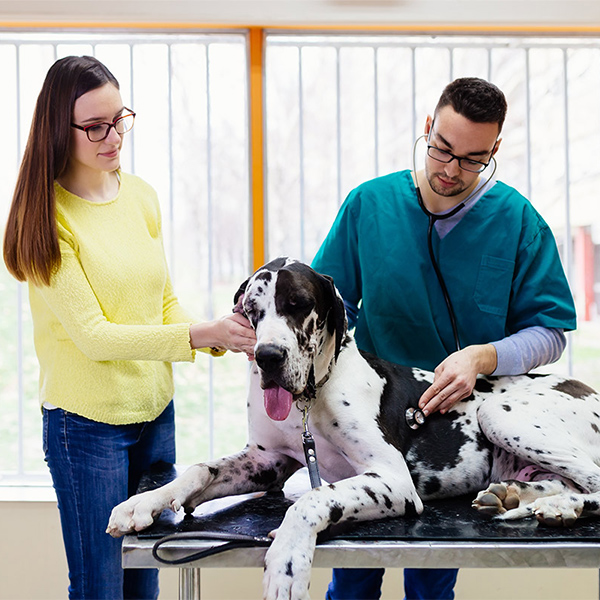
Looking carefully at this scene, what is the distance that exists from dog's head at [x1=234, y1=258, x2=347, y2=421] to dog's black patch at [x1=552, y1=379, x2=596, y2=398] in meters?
0.63

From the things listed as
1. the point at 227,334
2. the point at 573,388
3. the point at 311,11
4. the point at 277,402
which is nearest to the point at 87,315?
the point at 227,334

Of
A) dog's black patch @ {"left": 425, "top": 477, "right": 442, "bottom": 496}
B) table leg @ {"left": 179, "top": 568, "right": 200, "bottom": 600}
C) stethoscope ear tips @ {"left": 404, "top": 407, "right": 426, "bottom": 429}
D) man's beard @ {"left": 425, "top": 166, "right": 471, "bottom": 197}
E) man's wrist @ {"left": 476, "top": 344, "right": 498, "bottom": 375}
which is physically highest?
man's beard @ {"left": 425, "top": 166, "right": 471, "bottom": 197}

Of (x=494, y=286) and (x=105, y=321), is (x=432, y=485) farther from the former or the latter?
(x=105, y=321)

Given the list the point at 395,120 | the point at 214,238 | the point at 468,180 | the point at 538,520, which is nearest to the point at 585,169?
the point at 395,120

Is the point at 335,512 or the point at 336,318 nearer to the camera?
the point at 335,512

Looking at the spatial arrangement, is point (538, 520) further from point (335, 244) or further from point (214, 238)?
point (214, 238)

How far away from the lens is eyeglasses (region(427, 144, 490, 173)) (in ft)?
6.49

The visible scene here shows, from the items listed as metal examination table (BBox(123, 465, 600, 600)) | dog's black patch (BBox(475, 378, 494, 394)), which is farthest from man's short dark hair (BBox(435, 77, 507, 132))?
metal examination table (BBox(123, 465, 600, 600))

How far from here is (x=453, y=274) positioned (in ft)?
6.98

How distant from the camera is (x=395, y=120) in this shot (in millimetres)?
3283

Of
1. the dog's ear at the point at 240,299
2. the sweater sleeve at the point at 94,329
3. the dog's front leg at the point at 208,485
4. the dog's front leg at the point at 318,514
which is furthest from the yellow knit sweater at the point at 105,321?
the dog's front leg at the point at 318,514

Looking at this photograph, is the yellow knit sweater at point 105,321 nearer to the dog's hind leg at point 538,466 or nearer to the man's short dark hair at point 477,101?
the dog's hind leg at point 538,466

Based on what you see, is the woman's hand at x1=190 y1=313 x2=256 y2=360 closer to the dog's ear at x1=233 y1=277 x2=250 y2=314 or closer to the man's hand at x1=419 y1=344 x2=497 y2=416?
the dog's ear at x1=233 y1=277 x2=250 y2=314

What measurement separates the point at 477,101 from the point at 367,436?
96cm
